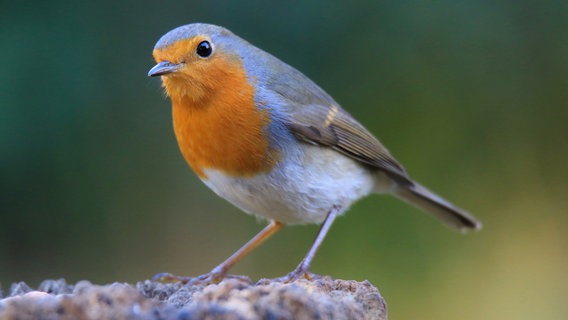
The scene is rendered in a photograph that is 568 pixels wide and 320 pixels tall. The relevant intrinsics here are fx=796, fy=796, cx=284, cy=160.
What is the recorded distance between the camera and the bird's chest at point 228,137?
3.60 meters

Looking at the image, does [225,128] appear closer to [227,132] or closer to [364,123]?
[227,132]

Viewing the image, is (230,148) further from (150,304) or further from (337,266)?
(337,266)

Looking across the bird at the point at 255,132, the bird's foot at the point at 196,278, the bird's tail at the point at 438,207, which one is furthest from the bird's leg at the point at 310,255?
the bird's tail at the point at 438,207

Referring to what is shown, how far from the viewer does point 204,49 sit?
12.4ft

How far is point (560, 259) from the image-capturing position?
5664mm

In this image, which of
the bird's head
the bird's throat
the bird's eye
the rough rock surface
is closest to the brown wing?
the bird's throat

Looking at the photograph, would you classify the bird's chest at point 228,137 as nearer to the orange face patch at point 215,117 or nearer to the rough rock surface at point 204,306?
the orange face patch at point 215,117

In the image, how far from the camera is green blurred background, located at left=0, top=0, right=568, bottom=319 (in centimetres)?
490

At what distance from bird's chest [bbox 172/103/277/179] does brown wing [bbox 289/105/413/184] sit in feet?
0.80

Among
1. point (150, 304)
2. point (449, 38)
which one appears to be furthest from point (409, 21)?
point (150, 304)

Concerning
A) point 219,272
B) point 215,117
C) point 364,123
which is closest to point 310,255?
point 219,272

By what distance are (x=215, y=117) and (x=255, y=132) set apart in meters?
0.20

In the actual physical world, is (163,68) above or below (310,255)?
above

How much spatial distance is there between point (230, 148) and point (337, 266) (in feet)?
7.38
